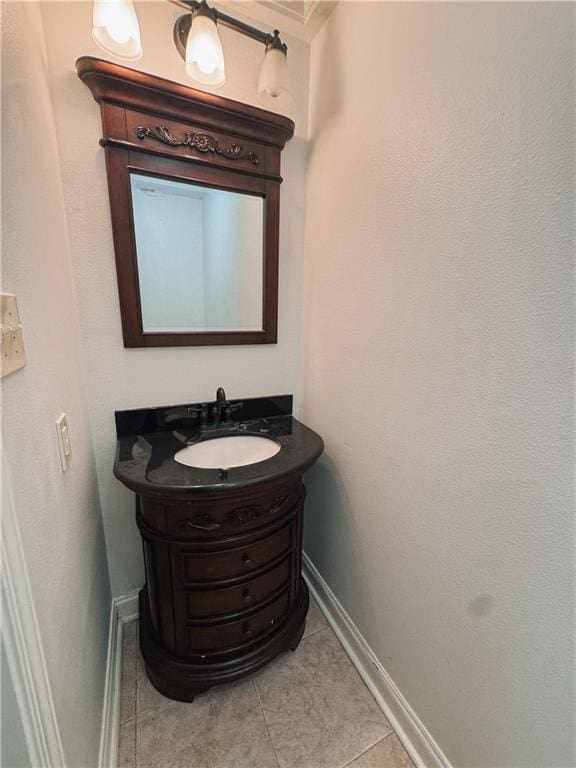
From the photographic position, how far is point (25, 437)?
0.55 metres

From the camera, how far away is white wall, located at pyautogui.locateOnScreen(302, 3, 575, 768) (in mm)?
596

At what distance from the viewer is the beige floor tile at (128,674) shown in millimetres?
1062

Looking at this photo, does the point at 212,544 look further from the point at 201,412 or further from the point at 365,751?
the point at 365,751

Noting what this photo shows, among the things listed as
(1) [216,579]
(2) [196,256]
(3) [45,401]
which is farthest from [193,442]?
(2) [196,256]

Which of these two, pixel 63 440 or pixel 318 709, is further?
pixel 318 709

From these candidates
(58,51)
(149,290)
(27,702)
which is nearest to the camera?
(27,702)

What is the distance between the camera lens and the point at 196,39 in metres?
0.92

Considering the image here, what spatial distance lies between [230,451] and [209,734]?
0.88 meters

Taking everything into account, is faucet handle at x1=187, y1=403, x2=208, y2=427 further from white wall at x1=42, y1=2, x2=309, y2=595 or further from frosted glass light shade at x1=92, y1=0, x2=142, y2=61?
frosted glass light shade at x1=92, y1=0, x2=142, y2=61

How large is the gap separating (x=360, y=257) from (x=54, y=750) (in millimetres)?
1316

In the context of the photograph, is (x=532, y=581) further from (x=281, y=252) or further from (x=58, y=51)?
(x=58, y=51)

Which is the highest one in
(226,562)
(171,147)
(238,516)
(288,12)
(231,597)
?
(288,12)

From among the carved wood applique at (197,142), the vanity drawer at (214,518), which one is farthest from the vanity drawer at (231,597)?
the carved wood applique at (197,142)

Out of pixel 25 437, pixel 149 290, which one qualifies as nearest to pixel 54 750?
pixel 25 437
